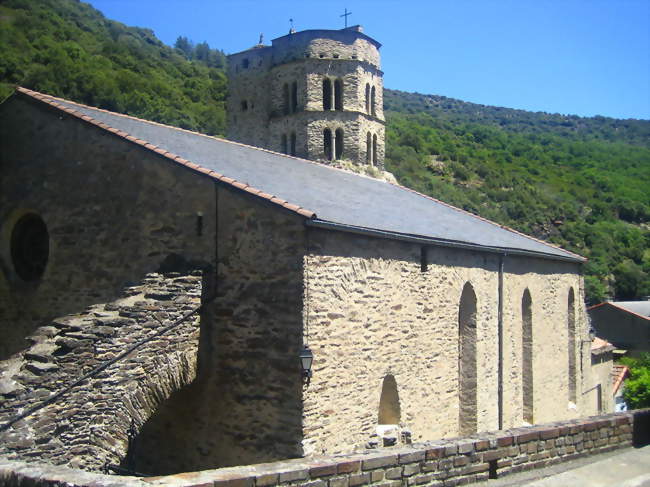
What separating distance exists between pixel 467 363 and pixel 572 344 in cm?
806

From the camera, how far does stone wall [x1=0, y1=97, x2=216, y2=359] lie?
9945mm

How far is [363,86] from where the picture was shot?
1045 inches

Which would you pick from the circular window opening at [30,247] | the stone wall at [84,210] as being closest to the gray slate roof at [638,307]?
the stone wall at [84,210]

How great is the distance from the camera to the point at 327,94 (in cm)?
2659

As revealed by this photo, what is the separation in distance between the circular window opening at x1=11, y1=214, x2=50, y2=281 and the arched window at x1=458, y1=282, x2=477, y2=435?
8.53 metres

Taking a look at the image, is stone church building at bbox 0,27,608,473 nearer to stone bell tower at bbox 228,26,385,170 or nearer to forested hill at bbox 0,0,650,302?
stone bell tower at bbox 228,26,385,170

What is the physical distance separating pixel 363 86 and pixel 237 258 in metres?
18.8

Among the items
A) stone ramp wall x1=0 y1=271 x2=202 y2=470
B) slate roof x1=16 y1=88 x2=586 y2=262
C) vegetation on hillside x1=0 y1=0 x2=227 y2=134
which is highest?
vegetation on hillside x1=0 y1=0 x2=227 y2=134

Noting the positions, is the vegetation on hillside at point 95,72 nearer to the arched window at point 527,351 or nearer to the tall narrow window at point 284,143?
the tall narrow window at point 284,143

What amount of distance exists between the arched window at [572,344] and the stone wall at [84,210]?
1396cm

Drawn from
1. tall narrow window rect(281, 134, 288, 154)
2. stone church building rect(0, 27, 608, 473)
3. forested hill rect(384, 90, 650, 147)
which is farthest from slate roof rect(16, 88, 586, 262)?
forested hill rect(384, 90, 650, 147)

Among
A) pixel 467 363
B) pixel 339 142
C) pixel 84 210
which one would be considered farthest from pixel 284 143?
pixel 84 210

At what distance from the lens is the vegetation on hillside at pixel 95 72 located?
144ft

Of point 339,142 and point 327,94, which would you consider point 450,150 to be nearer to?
point 327,94
